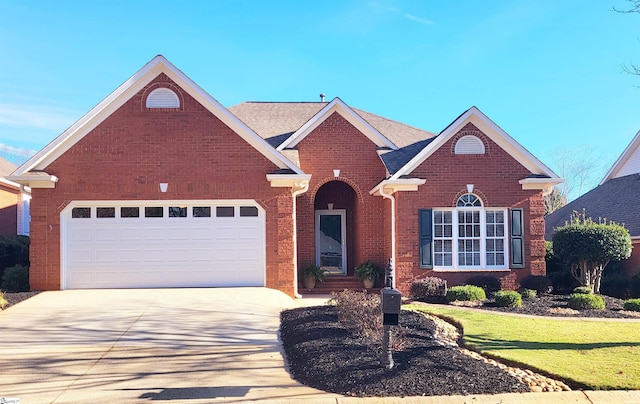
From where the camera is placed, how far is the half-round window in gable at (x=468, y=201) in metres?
16.1

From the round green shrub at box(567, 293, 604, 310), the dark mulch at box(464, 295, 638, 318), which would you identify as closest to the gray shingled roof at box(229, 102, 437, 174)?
the dark mulch at box(464, 295, 638, 318)

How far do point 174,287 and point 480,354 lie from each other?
9.48m

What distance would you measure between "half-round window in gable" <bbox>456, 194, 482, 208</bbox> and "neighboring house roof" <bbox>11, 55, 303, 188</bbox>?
16.7ft

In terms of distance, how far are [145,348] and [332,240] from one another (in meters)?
11.4

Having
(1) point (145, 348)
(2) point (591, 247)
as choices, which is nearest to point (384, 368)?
(1) point (145, 348)

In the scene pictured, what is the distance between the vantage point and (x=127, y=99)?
49.7 ft

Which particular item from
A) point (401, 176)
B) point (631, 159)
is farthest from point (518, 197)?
point (631, 159)

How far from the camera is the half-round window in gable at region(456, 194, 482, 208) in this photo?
16078mm

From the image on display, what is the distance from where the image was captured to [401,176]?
51.7ft

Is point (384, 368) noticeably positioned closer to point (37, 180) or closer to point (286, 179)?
point (286, 179)

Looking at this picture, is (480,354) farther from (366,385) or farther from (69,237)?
(69,237)

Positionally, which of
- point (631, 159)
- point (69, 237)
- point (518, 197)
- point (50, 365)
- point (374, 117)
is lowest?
point (50, 365)

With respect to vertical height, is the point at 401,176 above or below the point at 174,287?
above

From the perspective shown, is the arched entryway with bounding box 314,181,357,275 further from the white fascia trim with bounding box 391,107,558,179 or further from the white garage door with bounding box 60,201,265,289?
the white garage door with bounding box 60,201,265,289
